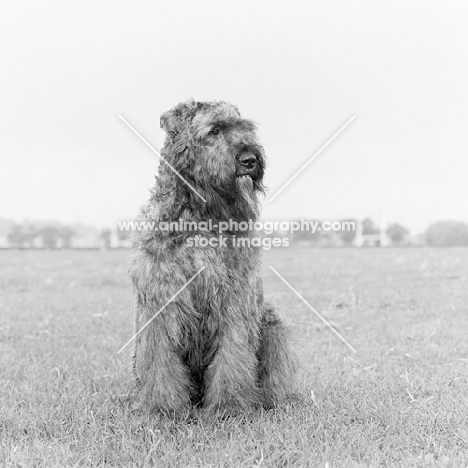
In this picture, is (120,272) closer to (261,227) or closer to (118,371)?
(118,371)

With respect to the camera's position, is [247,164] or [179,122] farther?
[179,122]

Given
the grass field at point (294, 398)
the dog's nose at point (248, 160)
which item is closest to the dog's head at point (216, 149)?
the dog's nose at point (248, 160)

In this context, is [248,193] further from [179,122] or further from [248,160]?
[179,122]

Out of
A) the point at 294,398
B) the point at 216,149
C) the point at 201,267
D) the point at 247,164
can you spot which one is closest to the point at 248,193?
the point at 247,164

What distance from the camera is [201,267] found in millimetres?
3869

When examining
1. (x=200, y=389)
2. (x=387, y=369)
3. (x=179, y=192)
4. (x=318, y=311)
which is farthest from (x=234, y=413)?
(x=318, y=311)

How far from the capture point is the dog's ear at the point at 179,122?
3930 millimetres

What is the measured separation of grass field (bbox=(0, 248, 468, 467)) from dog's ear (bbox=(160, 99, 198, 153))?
1236mm

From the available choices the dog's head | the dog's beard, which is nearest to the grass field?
the dog's beard

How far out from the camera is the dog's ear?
393 centimetres

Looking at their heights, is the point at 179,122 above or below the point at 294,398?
above

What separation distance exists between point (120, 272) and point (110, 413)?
880 centimetres

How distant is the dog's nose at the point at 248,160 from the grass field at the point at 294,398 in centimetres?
123

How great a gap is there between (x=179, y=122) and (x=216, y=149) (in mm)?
376
